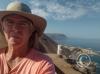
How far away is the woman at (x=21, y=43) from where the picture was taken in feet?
9.52

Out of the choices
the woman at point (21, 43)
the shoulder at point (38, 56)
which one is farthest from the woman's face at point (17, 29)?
the shoulder at point (38, 56)

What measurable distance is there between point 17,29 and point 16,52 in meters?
0.26

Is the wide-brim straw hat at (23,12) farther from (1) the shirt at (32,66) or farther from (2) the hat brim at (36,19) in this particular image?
(1) the shirt at (32,66)

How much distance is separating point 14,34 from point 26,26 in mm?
138

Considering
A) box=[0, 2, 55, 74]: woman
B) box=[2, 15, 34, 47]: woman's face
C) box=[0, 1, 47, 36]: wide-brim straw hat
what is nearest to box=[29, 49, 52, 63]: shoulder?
box=[0, 2, 55, 74]: woman

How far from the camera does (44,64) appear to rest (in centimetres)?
292

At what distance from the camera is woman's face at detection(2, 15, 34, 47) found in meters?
2.90

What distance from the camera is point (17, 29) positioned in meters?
2.90

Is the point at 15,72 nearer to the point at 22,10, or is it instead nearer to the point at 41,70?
the point at 41,70

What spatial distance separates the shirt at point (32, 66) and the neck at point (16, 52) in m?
0.06

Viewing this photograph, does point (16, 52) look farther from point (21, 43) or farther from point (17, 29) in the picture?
point (17, 29)

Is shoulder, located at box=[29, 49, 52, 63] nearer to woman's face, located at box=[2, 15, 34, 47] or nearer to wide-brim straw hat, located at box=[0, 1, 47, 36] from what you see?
woman's face, located at box=[2, 15, 34, 47]

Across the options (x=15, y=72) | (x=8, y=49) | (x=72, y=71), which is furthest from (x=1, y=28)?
(x=72, y=71)

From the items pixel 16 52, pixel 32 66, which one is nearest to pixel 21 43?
pixel 16 52
